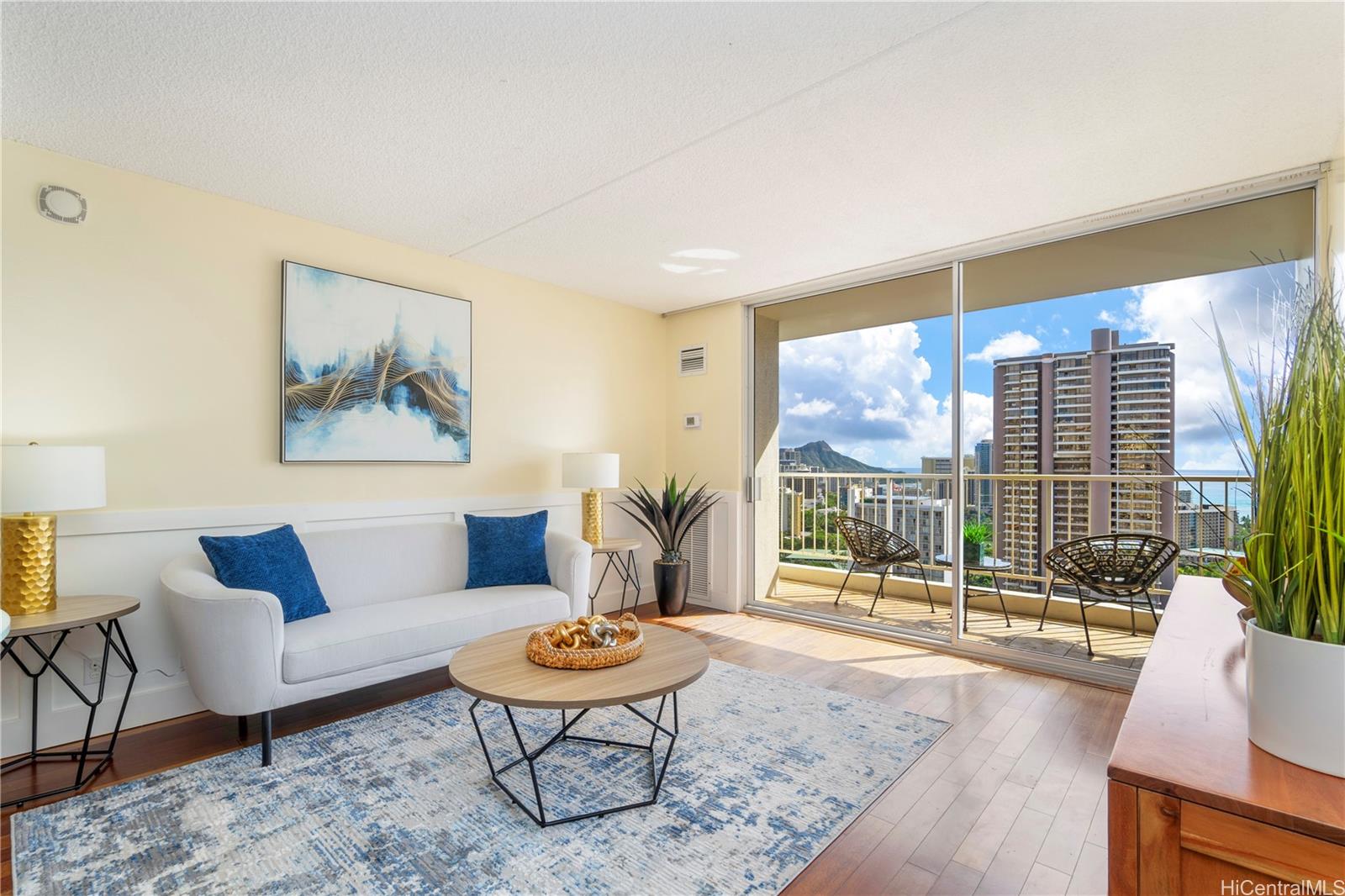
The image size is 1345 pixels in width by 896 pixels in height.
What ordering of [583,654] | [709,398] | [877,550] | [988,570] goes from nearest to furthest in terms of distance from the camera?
[583,654] → [988,570] → [877,550] → [709,398]

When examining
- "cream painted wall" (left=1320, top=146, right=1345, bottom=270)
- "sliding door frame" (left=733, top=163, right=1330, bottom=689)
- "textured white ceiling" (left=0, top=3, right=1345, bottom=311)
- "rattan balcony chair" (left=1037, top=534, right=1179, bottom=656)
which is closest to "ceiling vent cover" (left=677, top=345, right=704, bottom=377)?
"sliding door frame" (left=733, top=163, right=1330, bottom=689)

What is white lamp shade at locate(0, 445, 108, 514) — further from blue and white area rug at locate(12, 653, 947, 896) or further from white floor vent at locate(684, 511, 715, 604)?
white floor vent at locate(684, 511, 715, 604)

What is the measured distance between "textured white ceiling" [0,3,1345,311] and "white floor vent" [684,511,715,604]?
255 cm

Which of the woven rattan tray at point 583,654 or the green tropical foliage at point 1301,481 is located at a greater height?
the green tropical foliage at point 1301,481

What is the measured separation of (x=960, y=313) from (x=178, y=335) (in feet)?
14.0

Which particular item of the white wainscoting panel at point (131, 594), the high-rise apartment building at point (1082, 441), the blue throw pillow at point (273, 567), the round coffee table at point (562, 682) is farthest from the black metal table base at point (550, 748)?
the high-rise apartment building at point (1082, 441)

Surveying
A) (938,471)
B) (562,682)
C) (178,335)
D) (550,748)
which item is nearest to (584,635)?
(562,682)

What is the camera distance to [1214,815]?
762mm

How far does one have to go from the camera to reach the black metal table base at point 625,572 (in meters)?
4.84

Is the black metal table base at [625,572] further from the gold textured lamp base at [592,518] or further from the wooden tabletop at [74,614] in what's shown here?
the wooden tabletop at [74,614]

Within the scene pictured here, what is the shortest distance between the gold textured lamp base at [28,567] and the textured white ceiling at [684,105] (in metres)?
1.53

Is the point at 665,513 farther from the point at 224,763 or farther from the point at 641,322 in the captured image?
the point at 224,763

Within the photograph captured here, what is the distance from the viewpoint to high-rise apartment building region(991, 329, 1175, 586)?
138 inches

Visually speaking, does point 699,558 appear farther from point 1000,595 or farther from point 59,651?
point 59,651
